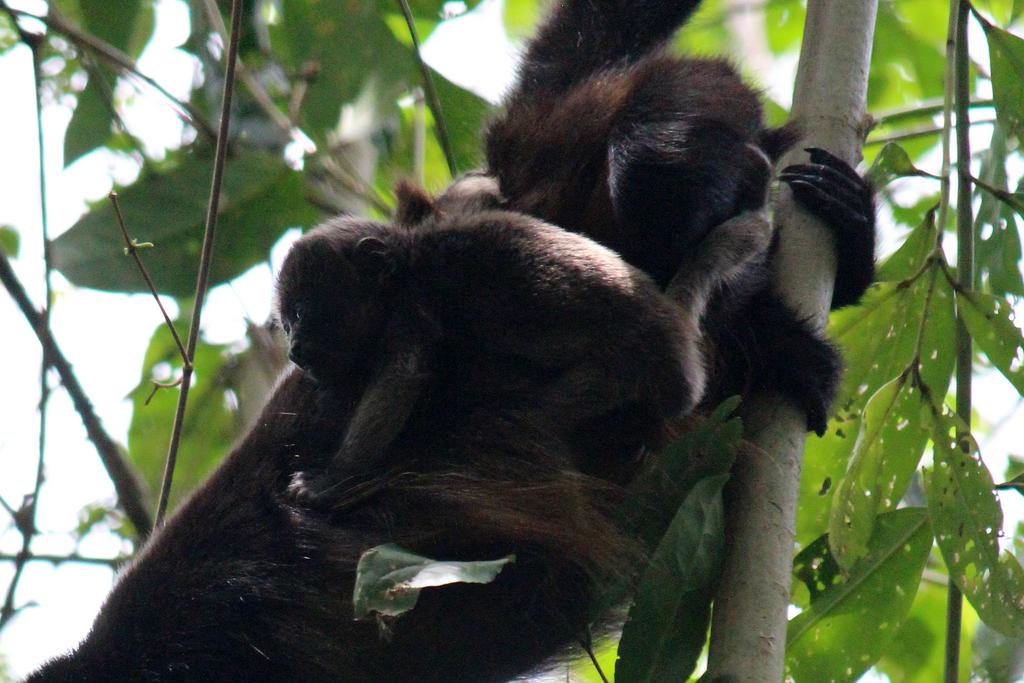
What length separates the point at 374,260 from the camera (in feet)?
9.80

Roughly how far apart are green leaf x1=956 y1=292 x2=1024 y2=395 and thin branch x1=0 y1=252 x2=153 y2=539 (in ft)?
7.51

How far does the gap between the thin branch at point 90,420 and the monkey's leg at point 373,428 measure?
3.49 ft

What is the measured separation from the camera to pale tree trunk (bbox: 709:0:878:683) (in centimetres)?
213

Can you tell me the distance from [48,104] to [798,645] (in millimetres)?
3879

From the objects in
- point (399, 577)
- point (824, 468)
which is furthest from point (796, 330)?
point (399, 577)

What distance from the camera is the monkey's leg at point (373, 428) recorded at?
8.56 feet

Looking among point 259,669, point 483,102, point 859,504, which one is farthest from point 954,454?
point 483,102

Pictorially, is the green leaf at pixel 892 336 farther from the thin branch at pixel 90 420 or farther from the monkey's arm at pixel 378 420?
the thin branch at pixel 90 420

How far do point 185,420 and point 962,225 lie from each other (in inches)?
127

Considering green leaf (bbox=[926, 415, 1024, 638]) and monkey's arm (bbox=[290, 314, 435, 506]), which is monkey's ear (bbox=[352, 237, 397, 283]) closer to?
monkey's arm (bbox=[290, 314, 435, 506])

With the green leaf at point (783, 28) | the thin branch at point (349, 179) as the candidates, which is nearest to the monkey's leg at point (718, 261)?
the thin branch at point (349, 179)

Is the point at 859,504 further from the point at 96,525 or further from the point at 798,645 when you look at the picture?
the point at 96,525

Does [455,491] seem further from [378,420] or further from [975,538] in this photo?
[975,538]

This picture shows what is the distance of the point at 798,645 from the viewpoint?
9.19ft
